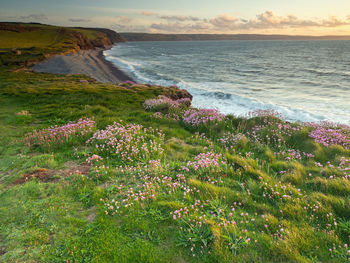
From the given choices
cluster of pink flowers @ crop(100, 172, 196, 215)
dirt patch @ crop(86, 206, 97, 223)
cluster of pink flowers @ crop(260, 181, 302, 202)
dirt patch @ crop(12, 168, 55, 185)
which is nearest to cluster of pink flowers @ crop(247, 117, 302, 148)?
cluster of pink flowers @ crop(260, 181, 302, 202)

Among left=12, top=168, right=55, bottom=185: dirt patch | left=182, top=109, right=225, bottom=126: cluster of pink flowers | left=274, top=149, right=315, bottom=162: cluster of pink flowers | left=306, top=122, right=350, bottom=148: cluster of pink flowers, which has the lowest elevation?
left=274, top=149, right=315, bottom=162: cluster of pink flowers

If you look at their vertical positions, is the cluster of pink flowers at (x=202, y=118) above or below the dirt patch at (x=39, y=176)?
above

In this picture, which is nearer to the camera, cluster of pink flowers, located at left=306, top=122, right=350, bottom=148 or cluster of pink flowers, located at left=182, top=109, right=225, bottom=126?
cluster of pink flowers, located at left=306, top=122, right=350, bottom=148

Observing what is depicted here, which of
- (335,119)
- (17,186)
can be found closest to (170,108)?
(17,186)

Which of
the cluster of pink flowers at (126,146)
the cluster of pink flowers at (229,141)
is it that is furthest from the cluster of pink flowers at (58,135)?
the cluster of pink flowers at (229,141)

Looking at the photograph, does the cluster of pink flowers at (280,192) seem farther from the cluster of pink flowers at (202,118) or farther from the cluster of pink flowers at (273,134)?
the cluster of pink flowers at (202,118)

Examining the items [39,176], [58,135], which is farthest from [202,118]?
[39,176]

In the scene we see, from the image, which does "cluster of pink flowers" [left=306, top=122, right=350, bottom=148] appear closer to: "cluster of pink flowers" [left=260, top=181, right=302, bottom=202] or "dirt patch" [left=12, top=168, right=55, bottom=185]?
"cluster of pink flowers" [left=260, top=181, right=302, bottom=202]

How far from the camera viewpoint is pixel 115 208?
17.2 feet

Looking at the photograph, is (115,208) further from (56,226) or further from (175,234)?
(175,234)

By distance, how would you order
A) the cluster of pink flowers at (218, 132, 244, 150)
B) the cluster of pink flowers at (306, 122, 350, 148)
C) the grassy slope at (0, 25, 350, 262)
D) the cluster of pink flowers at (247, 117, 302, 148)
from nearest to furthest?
the grassy slope at (0, 25, 350, 262), the cluster of pink flowers at (306, 122, 350, 148), the cluster of pink flowers at (218, 132, 244, 150), the cluster of pink flowers at (247, 117, 302, 148)

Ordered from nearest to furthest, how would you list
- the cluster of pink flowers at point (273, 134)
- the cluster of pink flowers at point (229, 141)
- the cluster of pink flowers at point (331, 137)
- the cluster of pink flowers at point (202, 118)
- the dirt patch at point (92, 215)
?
1. the dirt patch at point (92, 215)
2. the cluster of pink flowers at point (331, 137)
3. the cluster of pink flowers at point (229, 141)
4. the cluster of pink flowers at point (273, 134)
5. the cluster of pink flowers at point (202, 118)

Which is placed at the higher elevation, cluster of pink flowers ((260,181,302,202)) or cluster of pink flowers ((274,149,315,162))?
cluster of pink flowers ((260,181,302,202))

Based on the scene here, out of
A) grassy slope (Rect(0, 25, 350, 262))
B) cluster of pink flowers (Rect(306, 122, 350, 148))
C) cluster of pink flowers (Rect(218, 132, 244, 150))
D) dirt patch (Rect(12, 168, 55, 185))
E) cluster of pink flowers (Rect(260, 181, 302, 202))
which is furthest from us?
cluster of pink flowers (Rect(218, 132, 244, 150))
